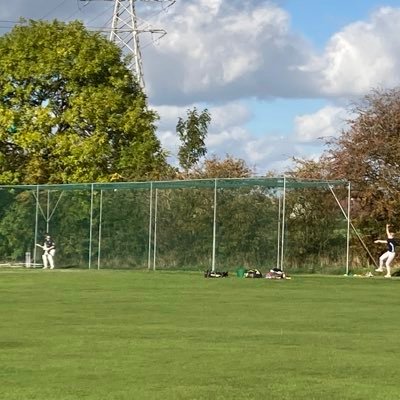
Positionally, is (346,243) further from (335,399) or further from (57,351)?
(335,399)

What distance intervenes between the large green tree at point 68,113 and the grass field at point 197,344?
2468cm

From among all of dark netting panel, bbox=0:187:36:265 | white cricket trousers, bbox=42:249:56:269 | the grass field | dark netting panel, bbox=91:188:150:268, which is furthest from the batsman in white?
the grass field

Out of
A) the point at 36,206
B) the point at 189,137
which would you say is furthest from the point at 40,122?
the point at 189,137

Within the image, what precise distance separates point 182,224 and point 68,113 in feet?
46.4

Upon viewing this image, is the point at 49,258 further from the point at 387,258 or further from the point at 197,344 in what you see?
the point at 197,344

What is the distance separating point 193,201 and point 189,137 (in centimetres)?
2900

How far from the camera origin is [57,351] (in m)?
15.3

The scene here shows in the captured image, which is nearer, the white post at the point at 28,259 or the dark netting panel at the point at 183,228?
the dark netting panel at the point at 183,228

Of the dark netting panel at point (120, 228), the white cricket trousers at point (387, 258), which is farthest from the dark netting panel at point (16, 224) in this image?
the white cricket trousers at point (387, 258)

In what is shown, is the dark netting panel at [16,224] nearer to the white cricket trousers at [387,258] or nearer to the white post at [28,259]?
the white post at [28,259]

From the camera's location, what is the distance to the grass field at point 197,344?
12.2 meters

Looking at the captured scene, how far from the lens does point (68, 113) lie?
2138 inches

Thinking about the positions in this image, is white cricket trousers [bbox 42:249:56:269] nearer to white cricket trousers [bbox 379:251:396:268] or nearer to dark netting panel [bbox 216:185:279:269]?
dark netting panel [bbox 216:185:279:269]

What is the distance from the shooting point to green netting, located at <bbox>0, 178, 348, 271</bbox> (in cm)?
4000
